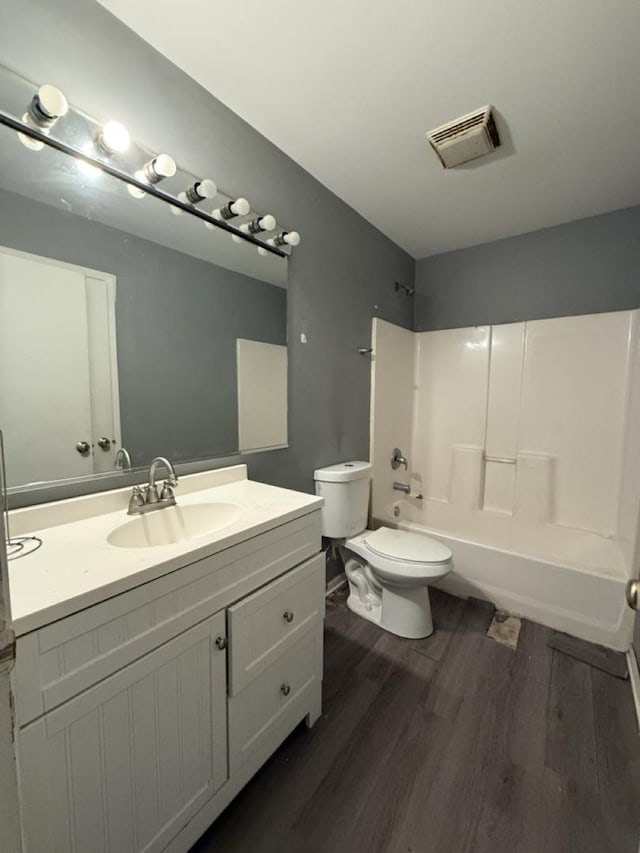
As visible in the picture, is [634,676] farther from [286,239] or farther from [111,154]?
[111,154]

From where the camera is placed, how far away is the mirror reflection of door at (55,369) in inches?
37.3

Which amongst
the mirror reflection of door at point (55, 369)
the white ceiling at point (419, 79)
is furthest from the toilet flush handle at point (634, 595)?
the white ceiling at point (419, 79)

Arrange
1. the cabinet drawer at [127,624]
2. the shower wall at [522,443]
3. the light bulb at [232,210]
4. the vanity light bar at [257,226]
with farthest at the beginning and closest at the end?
the shower wall at [522,443], the vanity light bar at [257,226], the light bulb at [232,210], the cabinet drawer at [127,624]

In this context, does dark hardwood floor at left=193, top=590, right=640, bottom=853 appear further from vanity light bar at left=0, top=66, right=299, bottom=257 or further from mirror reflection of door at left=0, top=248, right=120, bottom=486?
vanity light bar at left=0, top=66, right=299, bottom=257

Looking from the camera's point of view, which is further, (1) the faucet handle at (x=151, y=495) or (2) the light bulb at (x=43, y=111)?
(1) the faucet handle at (x=151, y=495)

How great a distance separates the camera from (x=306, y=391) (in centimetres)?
185

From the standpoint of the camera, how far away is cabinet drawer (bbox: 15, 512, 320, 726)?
2.01 feet

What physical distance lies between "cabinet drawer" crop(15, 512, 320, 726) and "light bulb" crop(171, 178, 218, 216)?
117 centimetres

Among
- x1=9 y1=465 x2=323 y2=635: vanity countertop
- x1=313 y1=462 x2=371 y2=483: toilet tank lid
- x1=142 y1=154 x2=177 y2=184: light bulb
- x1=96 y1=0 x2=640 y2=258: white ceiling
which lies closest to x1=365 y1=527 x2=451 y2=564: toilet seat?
x1=313 y1=462 x2=371 y2=483: toilet tank lid

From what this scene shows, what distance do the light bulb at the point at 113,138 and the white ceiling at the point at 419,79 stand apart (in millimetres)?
376

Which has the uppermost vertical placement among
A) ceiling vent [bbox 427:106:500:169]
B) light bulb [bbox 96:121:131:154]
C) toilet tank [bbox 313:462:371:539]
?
ceiling vent [bbox 427:106:500:169]

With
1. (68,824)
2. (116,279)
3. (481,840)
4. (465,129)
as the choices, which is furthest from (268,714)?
(465,129)

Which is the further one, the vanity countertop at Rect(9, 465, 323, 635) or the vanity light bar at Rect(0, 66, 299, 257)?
the vanity light bar at Rect(0, 66, 299, 257)

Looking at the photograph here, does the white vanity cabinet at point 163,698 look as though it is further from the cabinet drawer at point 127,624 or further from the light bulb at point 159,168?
the light bulb at point 159,168
